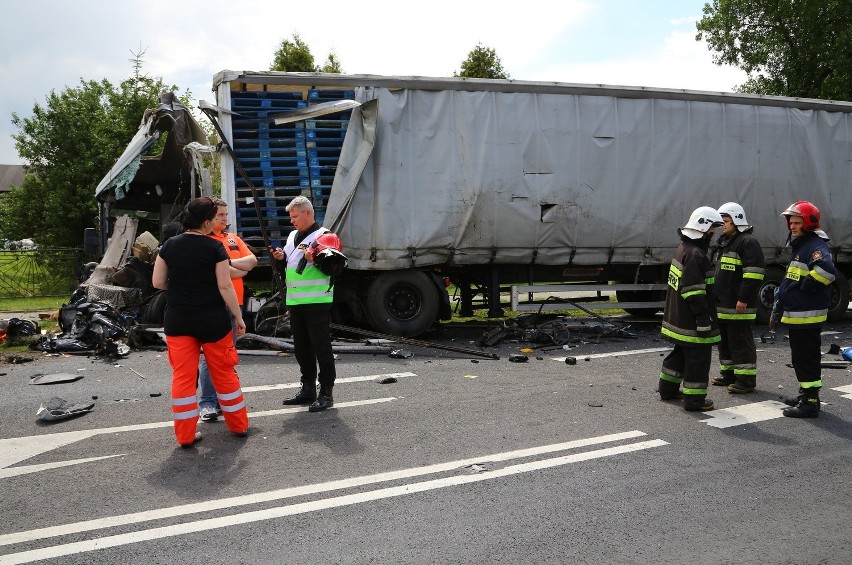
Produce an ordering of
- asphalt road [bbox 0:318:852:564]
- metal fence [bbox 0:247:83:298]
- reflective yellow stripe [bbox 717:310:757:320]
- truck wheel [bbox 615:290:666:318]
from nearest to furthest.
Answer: asphalt road [bbox 0:318:852:564] < reflective yellow stripe [bbox 717:310:757:320] < truck wheel [bbox 615:290:666:318] < metal fence [bbox 0:247:83:298]

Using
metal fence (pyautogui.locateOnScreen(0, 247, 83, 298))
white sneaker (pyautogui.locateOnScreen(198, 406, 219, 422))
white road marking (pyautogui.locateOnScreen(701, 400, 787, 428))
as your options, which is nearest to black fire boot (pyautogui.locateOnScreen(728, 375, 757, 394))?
white road marking (pyautogui.locateOnScreen(701, 400, 787, 428))

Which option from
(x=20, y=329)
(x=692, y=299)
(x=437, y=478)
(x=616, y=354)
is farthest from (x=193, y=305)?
(x=20, y=329)

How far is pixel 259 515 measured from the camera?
3.63 m

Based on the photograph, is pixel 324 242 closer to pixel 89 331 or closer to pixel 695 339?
pixel 695 339

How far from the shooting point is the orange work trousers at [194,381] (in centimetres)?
474


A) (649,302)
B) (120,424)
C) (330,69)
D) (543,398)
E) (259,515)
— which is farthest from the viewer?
(330,69)

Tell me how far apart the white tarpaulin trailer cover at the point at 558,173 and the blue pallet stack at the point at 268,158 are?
597 mm

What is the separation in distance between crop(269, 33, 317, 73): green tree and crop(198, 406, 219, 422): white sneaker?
17911 mm

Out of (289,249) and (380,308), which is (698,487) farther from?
(380,308)

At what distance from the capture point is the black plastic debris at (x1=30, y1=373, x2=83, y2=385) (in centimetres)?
690

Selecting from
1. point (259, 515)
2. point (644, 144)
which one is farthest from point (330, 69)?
point (259, 515)

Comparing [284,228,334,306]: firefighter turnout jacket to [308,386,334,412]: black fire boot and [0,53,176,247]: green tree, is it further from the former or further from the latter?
[0,53,176,247]: green tree

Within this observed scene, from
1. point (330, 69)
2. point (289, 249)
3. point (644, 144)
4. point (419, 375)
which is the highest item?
point (330, 69)

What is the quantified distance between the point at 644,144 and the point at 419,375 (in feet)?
17.6
